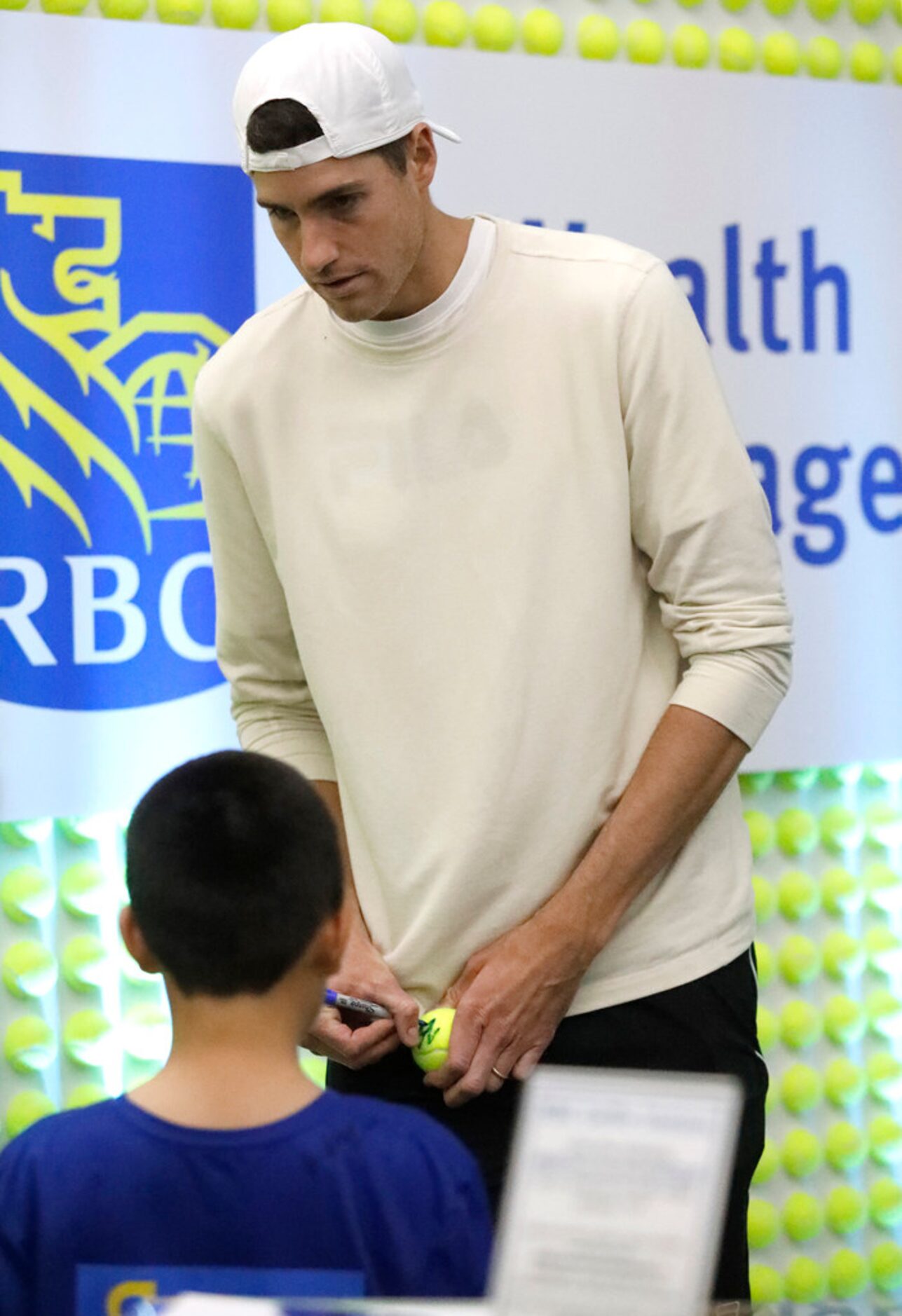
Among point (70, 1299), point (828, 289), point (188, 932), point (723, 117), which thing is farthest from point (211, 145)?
point (70, 1299)

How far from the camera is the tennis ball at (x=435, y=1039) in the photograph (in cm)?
155

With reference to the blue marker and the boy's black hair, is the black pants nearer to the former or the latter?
the blue marker

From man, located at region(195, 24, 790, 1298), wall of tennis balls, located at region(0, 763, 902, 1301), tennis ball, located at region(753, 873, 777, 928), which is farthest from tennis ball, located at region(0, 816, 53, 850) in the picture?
tennis ball, located at region(753, 873, 777, 928)

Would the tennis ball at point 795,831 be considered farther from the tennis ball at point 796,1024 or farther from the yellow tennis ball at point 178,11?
the yellow tennis ball at point 178,11

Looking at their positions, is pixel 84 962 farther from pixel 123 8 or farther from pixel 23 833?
pixel 123 8

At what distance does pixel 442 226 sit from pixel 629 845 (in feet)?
2.00

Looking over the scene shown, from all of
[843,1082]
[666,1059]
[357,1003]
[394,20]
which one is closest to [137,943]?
[357,1003]

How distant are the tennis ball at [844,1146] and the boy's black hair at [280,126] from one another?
1.90 meters

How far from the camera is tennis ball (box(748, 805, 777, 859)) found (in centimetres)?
264

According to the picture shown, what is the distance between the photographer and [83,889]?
2.36 meters

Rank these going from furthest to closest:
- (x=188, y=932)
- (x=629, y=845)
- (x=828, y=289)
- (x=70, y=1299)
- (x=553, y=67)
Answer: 1. (x=828, y=289)
2. (x=553, y=67)
3. (x=629, y=845)
4. (x=188, y=932)
5. (x=70, y=1299)

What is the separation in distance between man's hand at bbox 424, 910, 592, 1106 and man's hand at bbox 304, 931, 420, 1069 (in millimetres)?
56

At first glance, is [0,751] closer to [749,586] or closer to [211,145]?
[211,145]

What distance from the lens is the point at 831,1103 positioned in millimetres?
2740
